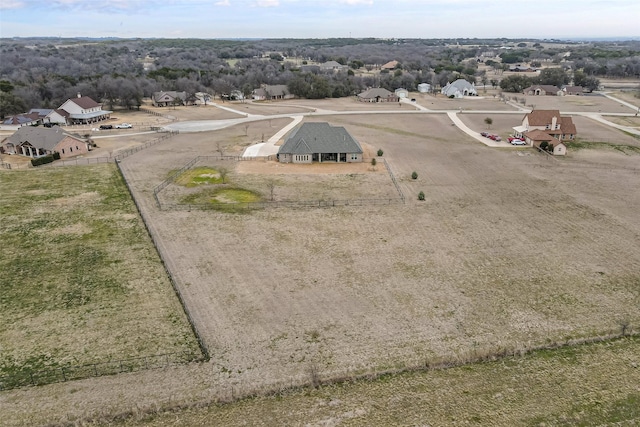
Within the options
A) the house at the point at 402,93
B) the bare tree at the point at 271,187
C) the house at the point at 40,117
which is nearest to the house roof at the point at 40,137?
the house at the point at 40,117

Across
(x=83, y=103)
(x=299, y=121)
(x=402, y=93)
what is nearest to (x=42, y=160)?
(x=83, y=103)

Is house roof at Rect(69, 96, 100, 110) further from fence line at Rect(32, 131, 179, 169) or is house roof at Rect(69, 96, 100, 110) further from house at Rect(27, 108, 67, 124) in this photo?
fence line at Rect(32, 131, 179, 169)

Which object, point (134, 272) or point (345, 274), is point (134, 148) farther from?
point (345, 274)

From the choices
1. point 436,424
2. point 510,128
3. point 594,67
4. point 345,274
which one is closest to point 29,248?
point 345,274

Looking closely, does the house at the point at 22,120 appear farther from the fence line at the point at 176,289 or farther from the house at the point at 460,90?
the house at the point at 460,90

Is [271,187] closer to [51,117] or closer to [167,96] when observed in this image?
[51,117]

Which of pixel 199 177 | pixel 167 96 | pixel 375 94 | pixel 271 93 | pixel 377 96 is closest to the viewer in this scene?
pixel 199 177
